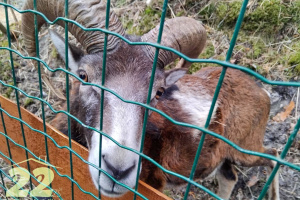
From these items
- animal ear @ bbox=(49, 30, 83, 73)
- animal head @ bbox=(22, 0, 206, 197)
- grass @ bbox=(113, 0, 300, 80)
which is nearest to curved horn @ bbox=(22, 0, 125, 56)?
animal head @ bbox=(22, 0, 206, 197)

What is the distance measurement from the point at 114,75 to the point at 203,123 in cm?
154

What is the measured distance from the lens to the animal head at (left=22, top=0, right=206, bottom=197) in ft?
5.56

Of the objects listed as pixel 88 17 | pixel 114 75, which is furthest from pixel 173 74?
pixel 88 17

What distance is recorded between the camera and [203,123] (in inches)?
126

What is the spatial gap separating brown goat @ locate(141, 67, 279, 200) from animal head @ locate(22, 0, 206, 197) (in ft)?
2.22

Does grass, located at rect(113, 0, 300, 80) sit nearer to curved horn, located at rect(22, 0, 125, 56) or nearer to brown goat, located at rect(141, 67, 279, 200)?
brown goat, located at rect(141, 67, 279, 200)

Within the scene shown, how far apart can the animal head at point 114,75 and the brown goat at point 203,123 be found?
675 millimetres

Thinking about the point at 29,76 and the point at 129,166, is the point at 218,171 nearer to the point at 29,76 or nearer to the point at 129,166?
the point at 129,166

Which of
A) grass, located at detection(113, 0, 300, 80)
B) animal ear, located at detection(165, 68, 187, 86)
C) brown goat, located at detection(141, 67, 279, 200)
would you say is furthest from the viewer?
grass, located at detection(113, 0, 300, 80)

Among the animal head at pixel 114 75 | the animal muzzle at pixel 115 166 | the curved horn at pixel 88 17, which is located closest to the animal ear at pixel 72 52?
the animal head at pixel 114 75

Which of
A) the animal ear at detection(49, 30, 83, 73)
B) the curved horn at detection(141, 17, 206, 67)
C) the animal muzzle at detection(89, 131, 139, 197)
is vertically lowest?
the animal muzzle at detection(89, 131, 139, 197)

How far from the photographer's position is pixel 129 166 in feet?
5.44

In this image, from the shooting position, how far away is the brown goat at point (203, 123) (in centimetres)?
293

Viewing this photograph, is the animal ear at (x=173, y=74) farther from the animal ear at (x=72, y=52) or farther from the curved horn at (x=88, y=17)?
the animal ear at (x=72, y=52)
